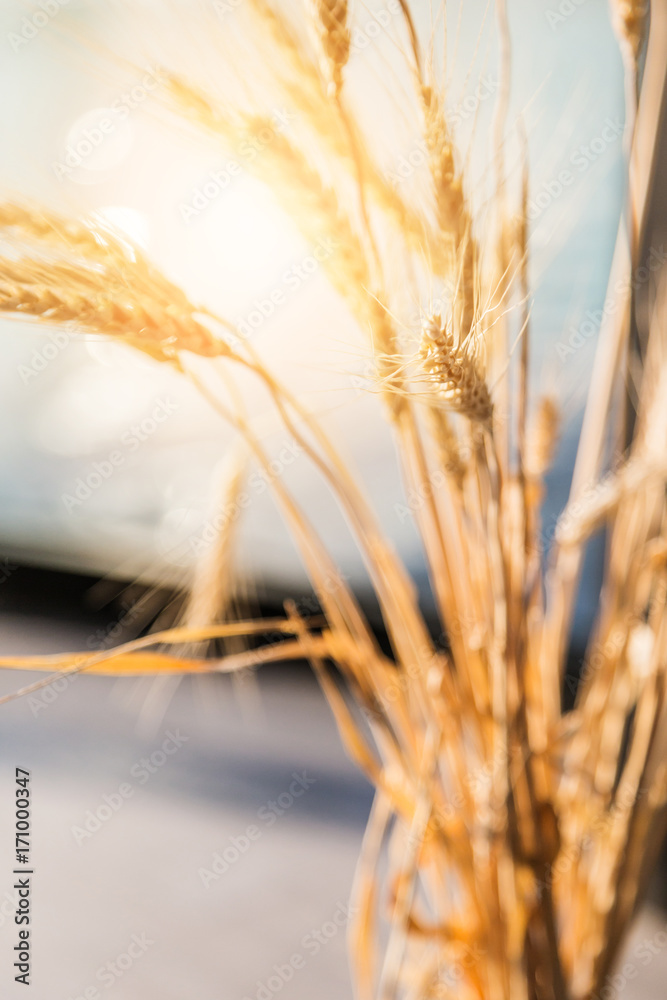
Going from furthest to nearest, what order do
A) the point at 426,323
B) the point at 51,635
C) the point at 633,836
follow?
1. the point at 51,635
2. the point at 633,836
3. the point at 426,323

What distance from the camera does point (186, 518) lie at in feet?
3.05

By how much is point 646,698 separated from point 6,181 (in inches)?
16.8

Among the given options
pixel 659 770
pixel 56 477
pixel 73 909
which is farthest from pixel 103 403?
pixel 659 770

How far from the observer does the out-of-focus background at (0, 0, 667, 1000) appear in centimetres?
60

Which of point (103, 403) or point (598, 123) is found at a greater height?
point (598, 123)

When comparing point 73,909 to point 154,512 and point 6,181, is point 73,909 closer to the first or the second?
point 154,512

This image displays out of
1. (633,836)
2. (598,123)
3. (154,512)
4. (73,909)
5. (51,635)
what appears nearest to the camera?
(633,836)

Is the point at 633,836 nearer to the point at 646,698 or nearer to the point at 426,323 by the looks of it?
the point at 646,698

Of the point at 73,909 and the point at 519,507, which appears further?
the point at 73,909

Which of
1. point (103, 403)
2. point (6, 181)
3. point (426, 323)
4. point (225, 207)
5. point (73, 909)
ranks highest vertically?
point (225, 207)

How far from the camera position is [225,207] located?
83cm

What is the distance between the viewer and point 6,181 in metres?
0.29

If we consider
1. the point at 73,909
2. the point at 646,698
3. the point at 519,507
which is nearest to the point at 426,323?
the point at 519,507

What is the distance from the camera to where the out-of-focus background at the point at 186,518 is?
604 millimetres
